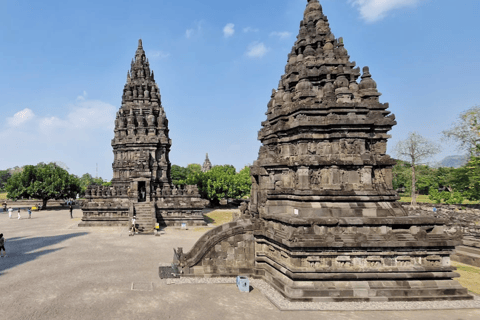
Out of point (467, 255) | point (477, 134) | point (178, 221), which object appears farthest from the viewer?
point (477, 134)

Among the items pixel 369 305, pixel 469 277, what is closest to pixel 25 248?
pixel 369 305

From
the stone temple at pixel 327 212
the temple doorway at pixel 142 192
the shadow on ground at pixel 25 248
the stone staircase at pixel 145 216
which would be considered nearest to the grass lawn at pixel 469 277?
the stone temple at pixel 327 212

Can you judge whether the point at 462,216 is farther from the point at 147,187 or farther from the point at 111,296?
the point at 147,187

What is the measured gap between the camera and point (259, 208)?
14.1 m

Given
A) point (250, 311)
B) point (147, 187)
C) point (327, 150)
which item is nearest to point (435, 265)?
point (327, 150)

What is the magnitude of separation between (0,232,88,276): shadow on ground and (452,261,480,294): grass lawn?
72.6 ft

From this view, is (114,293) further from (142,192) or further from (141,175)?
(142,192)

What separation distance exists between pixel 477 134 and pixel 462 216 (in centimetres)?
1615

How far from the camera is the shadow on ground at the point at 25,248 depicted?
15.0m

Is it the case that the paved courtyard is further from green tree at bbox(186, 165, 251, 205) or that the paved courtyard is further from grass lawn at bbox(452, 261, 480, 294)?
green tree at bbox(186, 165, 251, 205)

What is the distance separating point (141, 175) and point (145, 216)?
5.32 metres

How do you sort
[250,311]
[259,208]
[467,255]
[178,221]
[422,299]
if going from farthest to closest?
[178,221], [467,255], [259,208], [422,299], [250,311]

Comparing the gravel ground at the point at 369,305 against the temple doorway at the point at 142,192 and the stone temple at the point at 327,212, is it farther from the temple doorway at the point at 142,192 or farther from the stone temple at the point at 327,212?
the temple doorway at the point at 142,192

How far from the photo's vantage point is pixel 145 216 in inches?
1091
